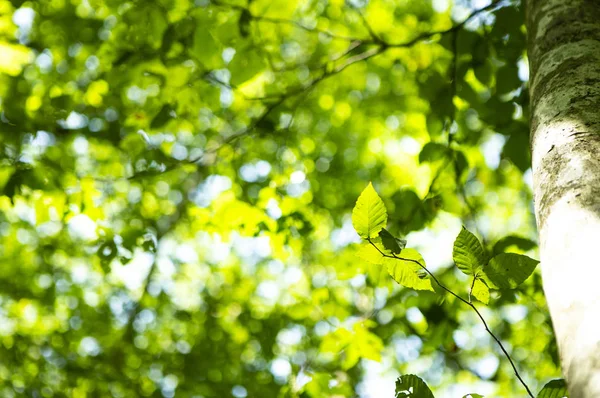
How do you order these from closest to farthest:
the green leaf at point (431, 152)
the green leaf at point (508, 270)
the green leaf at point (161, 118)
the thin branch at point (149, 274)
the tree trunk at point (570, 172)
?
the tree trunk at point (570, 172), the green leaf at point (508, 270), the green leaf at point (431, 152), the green leaf at point (161, 118), the thin branch at point (149, 274)

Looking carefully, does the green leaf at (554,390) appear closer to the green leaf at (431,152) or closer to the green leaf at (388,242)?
the green leaf at (388,242)

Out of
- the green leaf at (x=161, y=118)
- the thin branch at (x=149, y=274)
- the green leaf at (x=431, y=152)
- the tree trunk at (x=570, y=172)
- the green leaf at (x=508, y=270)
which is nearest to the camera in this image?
the tree trunk at (x=570, y=172)

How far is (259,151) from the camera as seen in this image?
3.94m

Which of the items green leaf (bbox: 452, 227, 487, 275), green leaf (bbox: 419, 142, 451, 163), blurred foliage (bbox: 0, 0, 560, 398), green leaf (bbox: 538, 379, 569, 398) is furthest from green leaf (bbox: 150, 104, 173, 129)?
green leaf (bbox: 538, 379, 569, 398)

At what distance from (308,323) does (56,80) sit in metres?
3.10

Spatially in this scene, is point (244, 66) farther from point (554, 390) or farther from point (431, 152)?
point (554, 390)

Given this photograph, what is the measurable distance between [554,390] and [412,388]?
0.31 meters

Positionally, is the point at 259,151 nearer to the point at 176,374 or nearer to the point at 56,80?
the point at 56,80

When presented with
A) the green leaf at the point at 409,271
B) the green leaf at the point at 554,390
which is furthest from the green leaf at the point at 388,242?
the green leaf at the point at 554,390

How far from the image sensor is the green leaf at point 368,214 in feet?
3.33

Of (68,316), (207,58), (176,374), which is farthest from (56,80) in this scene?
(68,316)

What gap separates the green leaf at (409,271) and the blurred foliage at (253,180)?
1.83ft

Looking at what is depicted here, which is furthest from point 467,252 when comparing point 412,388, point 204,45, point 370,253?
point 204,45

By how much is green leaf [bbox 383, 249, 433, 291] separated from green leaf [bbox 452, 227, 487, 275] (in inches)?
3.7
